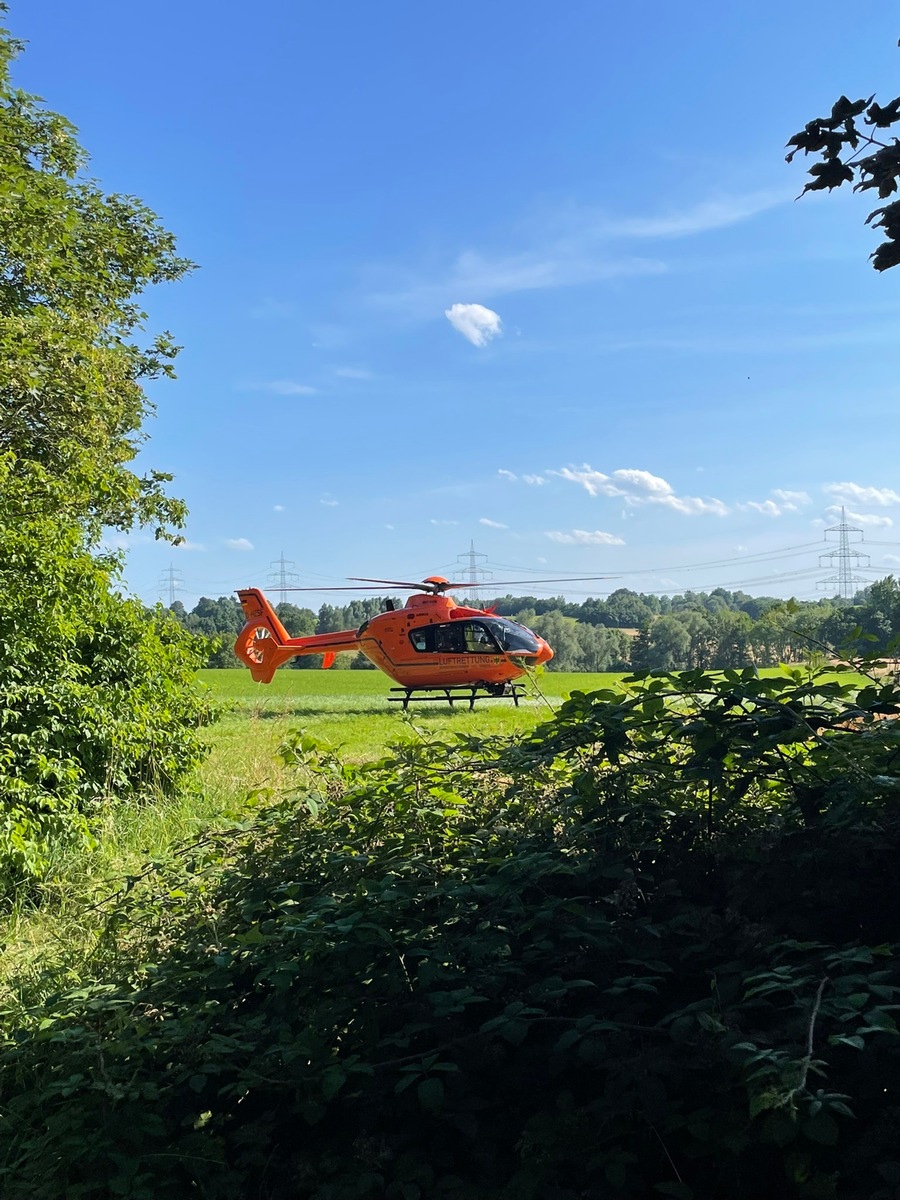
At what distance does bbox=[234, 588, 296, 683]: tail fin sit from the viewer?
24219 millimetres

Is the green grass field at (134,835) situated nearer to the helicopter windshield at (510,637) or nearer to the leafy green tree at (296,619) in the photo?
the helicopter windshield at (510,637)

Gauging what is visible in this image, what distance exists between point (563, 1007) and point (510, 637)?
17711mm

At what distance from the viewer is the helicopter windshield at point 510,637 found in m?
19.8

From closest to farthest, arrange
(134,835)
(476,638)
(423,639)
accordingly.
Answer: (134,835) < (476,638) < (423,639)

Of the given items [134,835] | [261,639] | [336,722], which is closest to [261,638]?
[261,639]

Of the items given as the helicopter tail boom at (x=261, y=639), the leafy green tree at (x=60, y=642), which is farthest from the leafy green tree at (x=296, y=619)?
the leafy green tree at (x=60, y=642)

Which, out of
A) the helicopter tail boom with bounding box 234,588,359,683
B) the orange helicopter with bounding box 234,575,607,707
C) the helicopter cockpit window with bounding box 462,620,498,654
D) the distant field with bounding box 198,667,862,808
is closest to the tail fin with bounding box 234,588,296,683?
the helicopter tail boom with bounding box 234,588,359,683

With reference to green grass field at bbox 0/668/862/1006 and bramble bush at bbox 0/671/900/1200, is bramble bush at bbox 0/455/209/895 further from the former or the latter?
bramble bush at bbox 0/671/900/1200

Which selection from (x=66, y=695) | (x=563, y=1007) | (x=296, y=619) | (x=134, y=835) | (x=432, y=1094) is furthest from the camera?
(x=296, y=619)

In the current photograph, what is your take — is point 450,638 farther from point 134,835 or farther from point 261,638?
point 134,835

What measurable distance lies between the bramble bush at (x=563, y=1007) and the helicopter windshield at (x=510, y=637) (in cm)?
1652

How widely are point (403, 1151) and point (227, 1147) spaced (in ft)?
1.80

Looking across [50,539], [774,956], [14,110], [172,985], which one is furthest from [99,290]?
[774,956]

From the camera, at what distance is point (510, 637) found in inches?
787
